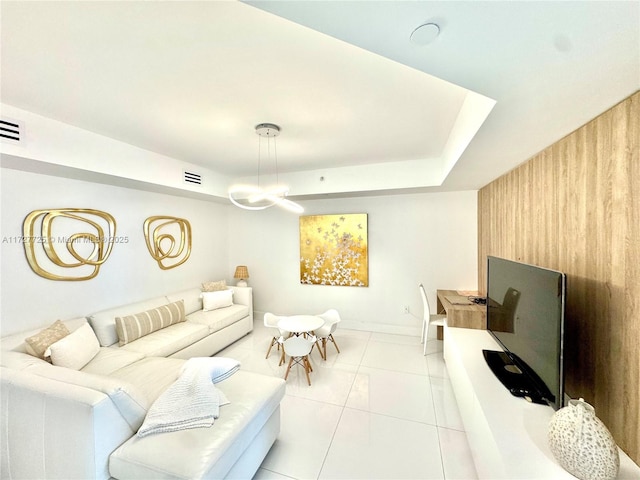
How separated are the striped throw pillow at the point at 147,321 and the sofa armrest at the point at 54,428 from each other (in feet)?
4.12

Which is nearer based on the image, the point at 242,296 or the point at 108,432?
the point at 108,432

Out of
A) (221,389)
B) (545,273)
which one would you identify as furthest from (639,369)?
(221,389)

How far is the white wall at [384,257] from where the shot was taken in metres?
3.71

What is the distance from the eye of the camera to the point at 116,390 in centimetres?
138

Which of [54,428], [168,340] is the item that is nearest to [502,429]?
[54,428]

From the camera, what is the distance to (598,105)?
1210 millimetres

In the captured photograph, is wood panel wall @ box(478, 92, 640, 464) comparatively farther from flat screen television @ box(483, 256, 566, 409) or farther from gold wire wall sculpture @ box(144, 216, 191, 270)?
gold wire wall sculpture @ box(144, 216, 191, 270)

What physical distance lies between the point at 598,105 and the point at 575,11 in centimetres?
79

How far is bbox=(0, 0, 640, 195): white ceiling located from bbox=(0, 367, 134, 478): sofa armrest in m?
1.86

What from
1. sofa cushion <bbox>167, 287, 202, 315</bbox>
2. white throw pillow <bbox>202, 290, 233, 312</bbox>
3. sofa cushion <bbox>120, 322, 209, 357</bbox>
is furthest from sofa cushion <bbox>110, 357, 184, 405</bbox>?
white throw pillow <bbox>202, 290, 233, 312</bbox>

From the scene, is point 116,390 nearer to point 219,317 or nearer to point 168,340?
point 168,340

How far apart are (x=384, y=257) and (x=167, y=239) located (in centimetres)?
342

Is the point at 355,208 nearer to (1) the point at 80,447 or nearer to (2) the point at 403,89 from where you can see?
(2) the point at 403,89

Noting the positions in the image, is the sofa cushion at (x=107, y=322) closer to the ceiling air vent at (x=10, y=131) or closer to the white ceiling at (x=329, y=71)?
the ceiling air vent at (x=10, y=131)
